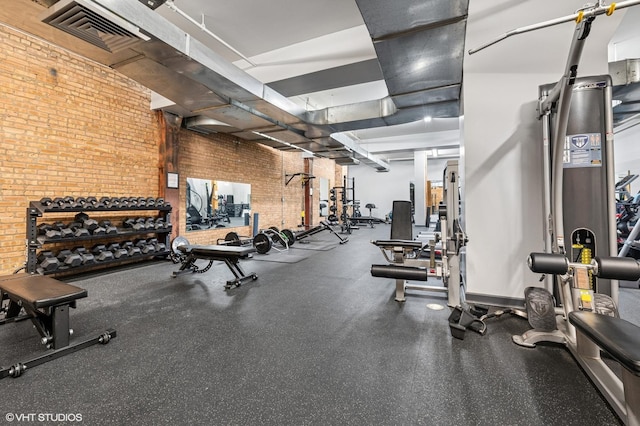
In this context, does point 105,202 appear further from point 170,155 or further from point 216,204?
point 216,204

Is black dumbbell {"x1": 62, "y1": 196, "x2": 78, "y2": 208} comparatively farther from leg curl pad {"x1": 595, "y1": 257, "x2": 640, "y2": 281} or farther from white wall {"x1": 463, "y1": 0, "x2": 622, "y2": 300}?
A: leg curl pad {"x1": 595, "y1": 257, "x2": 640, "y2": 281}

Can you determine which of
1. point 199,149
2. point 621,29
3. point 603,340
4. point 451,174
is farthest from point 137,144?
point 621,29

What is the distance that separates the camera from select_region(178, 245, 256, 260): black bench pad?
11.7 feet

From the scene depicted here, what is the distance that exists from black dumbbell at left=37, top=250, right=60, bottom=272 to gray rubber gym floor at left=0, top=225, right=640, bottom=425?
1.06 m

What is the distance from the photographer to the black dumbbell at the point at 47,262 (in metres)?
3.48

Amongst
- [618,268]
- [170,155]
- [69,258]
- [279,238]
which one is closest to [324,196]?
[279,238]

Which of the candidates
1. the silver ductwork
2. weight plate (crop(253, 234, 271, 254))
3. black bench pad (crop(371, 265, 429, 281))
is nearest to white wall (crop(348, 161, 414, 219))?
the silver ductwork

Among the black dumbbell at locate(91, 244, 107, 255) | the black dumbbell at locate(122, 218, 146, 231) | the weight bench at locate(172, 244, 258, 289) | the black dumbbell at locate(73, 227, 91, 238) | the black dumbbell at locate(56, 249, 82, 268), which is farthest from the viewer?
the black dumbbell at locate(122, 218, 146, 231)

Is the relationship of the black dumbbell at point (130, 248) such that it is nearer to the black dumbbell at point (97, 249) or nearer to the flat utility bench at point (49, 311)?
the black dumbbell at point (97, 249)

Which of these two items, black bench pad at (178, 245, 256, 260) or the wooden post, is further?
the wooden post

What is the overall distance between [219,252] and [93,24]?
2564 millimetres

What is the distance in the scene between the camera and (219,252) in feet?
11.9

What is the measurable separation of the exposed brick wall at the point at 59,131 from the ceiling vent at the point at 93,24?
76.4 inches

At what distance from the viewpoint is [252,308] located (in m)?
2.83
